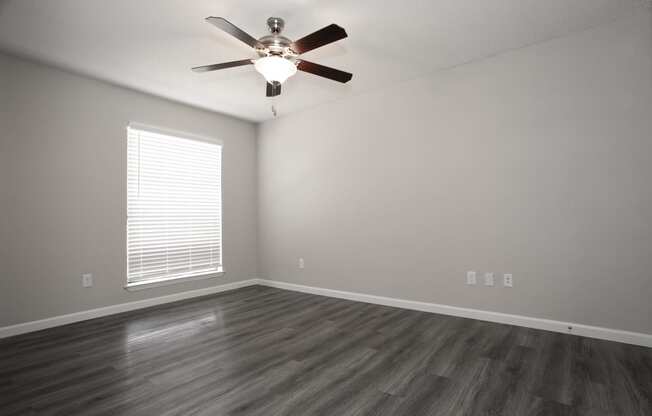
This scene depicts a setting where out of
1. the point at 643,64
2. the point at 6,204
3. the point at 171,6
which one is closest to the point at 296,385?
the point at 171,6

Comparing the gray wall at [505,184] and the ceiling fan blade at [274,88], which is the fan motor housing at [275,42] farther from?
the gray wall at [505,184]

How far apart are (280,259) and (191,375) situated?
2.90m

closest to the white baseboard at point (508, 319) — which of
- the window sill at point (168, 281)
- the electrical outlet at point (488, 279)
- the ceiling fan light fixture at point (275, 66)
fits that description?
the electrical outlet at point (488, 279)

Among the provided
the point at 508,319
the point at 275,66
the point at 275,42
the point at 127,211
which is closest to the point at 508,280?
the point at 508,319

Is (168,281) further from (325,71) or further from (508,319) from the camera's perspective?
(508,319)

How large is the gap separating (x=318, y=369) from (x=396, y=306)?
179 centimetres

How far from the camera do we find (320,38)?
7.20ft

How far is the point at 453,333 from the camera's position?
2.96m

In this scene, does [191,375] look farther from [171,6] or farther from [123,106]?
[123,106]

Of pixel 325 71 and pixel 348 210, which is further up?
pixel 325 71

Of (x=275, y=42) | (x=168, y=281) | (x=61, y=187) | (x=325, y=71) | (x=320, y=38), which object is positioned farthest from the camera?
(x=168, y=281)

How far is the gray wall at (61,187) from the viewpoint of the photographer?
312 centimetres

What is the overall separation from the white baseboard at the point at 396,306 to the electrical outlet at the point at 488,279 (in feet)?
Answer: 0.93

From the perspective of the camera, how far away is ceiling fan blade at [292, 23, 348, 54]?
205 cm
